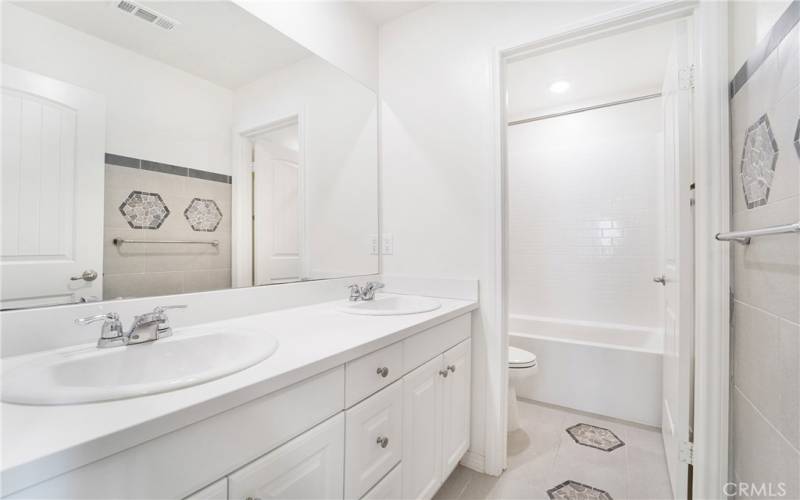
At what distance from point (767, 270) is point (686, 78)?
82 centimetres

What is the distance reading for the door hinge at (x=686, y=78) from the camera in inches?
50.9

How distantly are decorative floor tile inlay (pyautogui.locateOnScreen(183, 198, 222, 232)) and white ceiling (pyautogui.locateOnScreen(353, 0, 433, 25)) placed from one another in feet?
4.60

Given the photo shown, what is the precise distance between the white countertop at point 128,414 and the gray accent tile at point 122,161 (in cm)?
55

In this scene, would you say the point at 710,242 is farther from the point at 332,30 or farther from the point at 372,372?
the point at 332,30

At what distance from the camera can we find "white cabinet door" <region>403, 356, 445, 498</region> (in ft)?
3.89

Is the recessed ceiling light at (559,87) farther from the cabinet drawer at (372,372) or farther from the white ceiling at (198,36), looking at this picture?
the cabinet drawer at (372,372)

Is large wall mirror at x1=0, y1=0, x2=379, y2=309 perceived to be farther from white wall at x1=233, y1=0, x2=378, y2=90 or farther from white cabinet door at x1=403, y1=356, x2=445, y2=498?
white cabinet door at x1=403, y1=356, x2=445, y2=498

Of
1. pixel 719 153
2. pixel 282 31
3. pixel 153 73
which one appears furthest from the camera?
pixel 282 31

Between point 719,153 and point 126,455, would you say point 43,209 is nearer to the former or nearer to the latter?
point 126,455

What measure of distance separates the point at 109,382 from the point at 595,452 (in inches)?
85.4

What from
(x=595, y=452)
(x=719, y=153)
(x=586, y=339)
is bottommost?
(x=595, y=452)

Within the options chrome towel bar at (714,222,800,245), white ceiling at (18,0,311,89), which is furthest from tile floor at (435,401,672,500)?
white ceiling at (18,0,311,89)

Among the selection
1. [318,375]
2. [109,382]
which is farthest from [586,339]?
[109,382]

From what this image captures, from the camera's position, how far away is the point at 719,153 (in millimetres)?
1189
